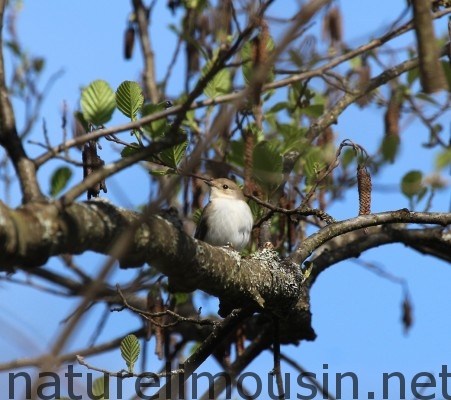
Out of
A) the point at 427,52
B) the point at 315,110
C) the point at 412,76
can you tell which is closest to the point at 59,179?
the point at 427,52

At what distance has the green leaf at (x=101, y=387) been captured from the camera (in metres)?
4.01

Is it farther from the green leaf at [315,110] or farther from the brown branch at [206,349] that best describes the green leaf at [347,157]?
the brown branch at [206,349]

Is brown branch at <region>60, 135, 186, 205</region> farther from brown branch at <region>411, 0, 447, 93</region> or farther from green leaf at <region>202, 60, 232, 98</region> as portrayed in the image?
green leaf at <region>202, 60, 232, 98</region>

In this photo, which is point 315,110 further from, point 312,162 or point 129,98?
point 129,98

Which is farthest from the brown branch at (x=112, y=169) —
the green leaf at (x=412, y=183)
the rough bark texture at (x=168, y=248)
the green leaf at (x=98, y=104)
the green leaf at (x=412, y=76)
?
the green leaf at (x=412, y=76)

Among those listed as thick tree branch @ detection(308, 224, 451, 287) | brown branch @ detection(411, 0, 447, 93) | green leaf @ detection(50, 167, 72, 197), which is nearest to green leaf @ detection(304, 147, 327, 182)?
thick tree branch @ detection(308, 224, 451, 287)

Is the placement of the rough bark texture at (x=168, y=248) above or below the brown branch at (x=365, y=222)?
below

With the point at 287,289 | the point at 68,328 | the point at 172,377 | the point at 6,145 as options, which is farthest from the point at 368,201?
the point at 68,328

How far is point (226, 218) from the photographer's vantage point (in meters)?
6.22

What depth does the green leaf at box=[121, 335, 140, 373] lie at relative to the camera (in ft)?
12.7

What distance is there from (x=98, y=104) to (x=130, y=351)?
146 centimetres

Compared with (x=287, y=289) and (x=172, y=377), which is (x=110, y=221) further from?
(x=172, y=377)

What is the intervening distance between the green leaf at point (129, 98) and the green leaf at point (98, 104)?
1.39 feet

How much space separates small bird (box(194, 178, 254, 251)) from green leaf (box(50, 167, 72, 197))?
113 inches
